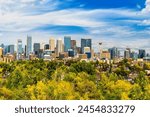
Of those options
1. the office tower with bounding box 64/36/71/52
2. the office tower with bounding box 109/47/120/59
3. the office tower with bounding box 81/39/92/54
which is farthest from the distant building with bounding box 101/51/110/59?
the office tower with bounding box 64/36/71/52

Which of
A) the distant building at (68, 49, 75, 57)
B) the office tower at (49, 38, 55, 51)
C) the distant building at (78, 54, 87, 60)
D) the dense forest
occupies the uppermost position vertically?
the office tower at (49, 38, 55, 51)

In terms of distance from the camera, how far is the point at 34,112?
11.8 ft

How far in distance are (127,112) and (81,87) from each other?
19.3 ft

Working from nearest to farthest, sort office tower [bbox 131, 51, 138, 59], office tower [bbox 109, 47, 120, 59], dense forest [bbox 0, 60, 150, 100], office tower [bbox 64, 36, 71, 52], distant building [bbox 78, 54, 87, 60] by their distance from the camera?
dense forest [bbox 0, 60, 150, 100]
office tower [bbox 64, 36, 71, 52]
office tower [bbox 109, 47, 120, 59]
office tower [bbox 131, 51, 138, 59]
distant building [bbox 78, 54, 87, 60]

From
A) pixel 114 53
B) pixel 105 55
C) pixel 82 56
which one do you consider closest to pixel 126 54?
pixel 105 55

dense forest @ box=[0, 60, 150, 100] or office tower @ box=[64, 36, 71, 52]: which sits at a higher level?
office tower @ box=[64, 36, 71, 52]

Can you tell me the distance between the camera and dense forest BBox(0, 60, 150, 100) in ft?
27.8

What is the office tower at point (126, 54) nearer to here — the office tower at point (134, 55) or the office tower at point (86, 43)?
the office tower at point (134, 55)

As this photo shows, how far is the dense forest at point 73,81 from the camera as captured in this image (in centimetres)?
846

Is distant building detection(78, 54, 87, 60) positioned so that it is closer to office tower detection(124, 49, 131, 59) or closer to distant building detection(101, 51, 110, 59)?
distant building detection(101, 51, 110, 59)

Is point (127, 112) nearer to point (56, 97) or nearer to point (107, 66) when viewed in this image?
point (56, 97)

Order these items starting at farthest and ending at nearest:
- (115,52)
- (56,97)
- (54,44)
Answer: (115,52) < (54,44) < (56,97)

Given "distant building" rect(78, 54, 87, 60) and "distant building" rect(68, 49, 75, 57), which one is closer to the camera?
"distant building" rect(68, 49, 75, 57)

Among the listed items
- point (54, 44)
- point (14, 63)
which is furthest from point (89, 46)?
point (14, 63)
